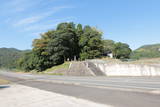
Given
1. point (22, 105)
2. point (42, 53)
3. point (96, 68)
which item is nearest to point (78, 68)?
point (96, 68)

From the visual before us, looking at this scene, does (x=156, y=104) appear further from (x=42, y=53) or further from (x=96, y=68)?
(x=42, y=53)

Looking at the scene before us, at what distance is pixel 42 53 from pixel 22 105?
43.2m

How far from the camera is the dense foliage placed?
45.9m

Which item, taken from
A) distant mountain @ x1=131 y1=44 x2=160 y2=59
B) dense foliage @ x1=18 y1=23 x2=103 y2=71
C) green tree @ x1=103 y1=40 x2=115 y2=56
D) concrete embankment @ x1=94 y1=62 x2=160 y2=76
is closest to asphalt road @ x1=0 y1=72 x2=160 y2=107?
concrete embankment @ x1=94 y1=62 x2=160 y2=76

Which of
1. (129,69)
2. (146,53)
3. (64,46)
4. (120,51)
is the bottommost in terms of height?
(129,69)

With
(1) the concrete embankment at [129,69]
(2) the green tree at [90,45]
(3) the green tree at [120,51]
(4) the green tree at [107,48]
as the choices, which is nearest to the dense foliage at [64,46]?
(2) the green tree at [90,45]

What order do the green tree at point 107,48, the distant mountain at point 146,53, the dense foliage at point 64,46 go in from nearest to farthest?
the distant mountain at point 146,53, the dense foliage at point 64,46, the green tree at point 107,48

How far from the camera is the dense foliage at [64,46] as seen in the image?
151ft

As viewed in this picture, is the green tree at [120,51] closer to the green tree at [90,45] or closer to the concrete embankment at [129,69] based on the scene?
the green tree at [90,45]

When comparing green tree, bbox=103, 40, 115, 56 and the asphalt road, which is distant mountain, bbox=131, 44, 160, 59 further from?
the asphalt road

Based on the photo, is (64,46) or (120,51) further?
(120,51)

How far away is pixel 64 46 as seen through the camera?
46.2 m

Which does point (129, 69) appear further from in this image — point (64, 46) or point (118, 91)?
point (64, 46)

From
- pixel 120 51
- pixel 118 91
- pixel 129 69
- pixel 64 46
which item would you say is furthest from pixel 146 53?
pixel 118 91
